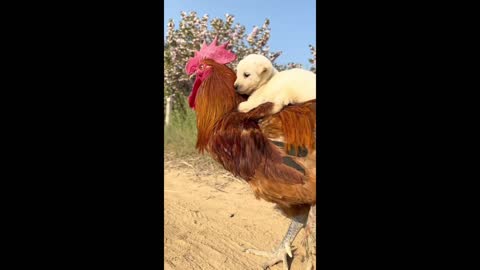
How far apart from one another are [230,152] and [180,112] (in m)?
0.82

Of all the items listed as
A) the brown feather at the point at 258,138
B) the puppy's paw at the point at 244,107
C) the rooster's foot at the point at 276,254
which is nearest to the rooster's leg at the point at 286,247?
the rooster's foot at the point at 276,254

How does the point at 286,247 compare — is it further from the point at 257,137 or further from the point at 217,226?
the point at 257,137

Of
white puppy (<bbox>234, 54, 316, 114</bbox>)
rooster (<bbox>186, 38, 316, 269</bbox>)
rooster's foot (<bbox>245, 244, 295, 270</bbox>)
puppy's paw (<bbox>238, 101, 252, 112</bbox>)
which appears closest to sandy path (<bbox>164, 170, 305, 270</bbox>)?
rooster's foot (<bbox>245, 244, 295, 270</bbox>)

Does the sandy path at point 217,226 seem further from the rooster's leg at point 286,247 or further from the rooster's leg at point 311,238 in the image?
the rooster's leg at point 311,238

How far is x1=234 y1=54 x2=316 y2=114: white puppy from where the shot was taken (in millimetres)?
1686

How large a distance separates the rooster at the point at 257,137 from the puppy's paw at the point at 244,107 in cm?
2

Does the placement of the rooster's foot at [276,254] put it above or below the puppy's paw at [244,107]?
below

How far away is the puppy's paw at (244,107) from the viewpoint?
1763 mm

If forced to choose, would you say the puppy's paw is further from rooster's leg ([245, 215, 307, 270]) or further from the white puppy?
rooster's leg ([245, 215, 307, 270])

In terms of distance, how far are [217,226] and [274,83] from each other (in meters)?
1.26

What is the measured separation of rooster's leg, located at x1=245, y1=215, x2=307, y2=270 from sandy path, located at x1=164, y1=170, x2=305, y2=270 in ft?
0.14

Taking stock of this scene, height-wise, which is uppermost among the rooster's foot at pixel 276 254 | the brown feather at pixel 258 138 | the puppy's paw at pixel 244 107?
the puppy's paw at pixel 244 107

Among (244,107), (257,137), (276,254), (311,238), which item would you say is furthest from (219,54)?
(276,254)

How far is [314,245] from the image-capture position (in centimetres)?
188
